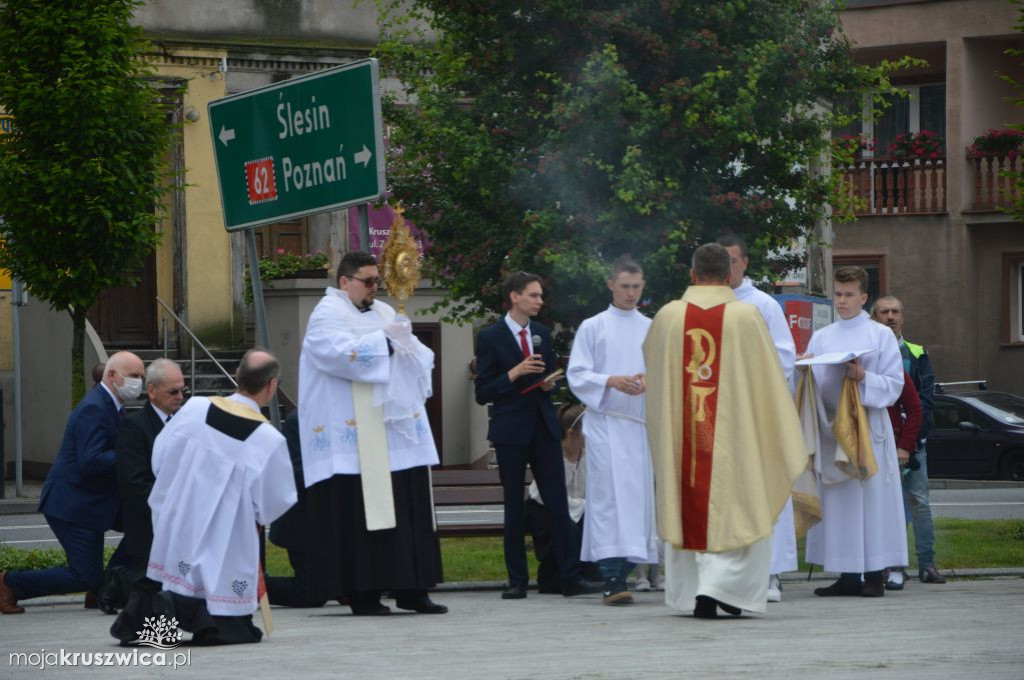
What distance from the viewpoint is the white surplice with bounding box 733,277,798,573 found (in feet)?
37.1

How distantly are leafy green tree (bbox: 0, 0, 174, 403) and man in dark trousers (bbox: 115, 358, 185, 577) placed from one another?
10578 mm

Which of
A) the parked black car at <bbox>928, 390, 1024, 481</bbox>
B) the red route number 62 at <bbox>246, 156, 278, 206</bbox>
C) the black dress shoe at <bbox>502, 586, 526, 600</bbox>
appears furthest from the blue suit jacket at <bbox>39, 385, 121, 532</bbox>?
the parked black car at <bbox>928, 390, 1024, 481</bbox>

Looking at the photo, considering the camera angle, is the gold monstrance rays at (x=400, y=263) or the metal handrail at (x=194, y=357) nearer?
the gold monstrance rays at (x=400, y=263)

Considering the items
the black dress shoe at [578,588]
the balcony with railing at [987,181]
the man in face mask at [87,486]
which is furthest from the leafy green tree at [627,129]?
the balcony with railing at [987,181]

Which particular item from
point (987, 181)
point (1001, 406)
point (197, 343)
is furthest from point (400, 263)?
point (987, 181)

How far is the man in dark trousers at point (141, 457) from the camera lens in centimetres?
1034

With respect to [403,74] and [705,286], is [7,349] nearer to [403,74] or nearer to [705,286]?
[403,74]

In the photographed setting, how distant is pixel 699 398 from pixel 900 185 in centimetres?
2846

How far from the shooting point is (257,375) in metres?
9.29

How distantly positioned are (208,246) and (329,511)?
1789 cm

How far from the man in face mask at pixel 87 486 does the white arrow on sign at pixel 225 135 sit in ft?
4.60

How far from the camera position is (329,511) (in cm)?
1099

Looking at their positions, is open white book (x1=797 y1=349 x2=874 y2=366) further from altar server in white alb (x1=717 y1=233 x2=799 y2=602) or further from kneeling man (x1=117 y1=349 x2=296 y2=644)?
kneeling man (x1=117 y1=349 x2=296 y2=644)

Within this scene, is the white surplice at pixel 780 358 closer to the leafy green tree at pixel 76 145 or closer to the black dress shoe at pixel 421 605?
the black dress shoe at pixel 421 605
